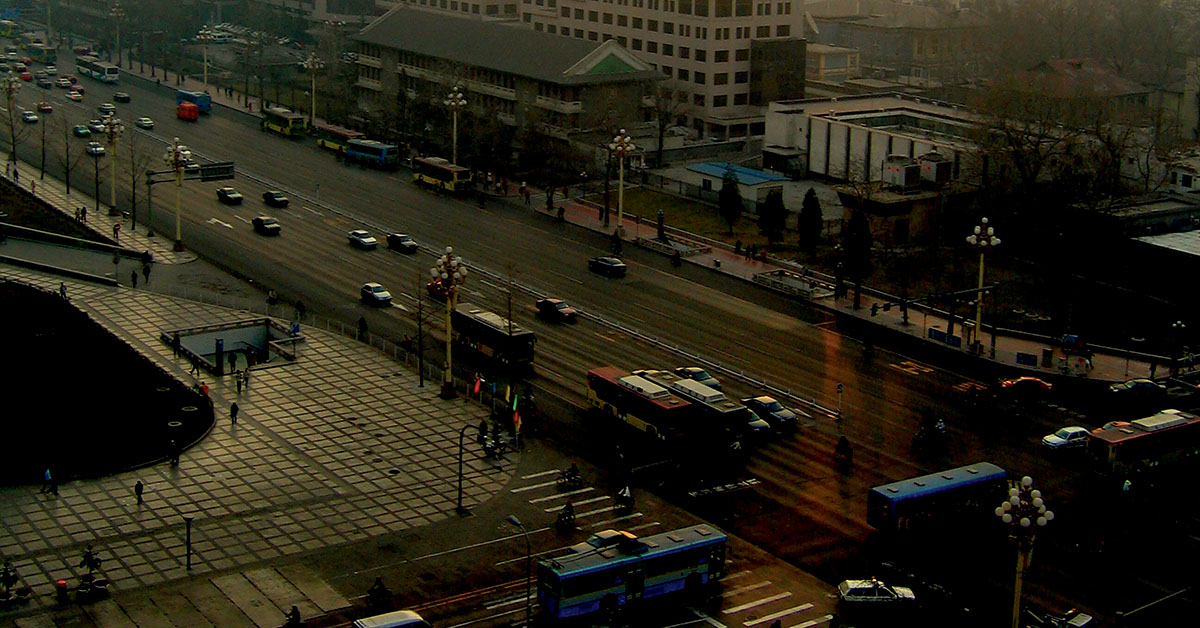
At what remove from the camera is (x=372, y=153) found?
5340 inches

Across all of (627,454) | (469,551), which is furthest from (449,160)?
(469,551)

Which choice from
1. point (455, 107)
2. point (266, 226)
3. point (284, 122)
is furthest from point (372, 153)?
point (266, 226)

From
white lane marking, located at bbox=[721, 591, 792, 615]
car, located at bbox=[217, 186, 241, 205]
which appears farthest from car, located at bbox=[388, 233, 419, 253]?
white lane marking, located at bbox=[721, 591, 792, 615]

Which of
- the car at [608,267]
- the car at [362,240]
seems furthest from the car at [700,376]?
the car at [362,240]

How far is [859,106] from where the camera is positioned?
462 ft

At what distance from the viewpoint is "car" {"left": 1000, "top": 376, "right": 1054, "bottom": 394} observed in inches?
3142

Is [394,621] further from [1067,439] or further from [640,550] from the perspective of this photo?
[1067,439]

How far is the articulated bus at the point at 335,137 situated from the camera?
141250 mm

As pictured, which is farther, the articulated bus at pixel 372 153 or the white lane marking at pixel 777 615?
the articulated bus at pixel 372 153

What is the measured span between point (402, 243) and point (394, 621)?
5784 centimetres

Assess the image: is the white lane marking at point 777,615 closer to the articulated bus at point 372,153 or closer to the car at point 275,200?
the car at point 275,200

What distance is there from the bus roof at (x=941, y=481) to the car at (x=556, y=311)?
1225 inches

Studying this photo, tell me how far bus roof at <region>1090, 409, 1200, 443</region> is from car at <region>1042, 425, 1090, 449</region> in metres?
1.88

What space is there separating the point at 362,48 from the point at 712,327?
269ft
